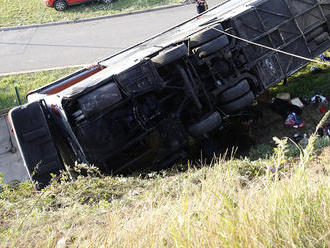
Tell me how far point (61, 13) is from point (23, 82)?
612 centimetres

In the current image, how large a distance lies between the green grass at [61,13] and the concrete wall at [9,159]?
8.33 meters

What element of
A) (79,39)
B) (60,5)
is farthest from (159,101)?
(60,5)

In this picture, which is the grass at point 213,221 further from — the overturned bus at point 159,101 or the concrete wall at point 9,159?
the concrete wall at point 9,159

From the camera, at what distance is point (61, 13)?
16500 millimetres

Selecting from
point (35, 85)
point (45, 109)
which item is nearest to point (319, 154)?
point (45, 109)

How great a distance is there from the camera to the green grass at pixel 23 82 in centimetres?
1089

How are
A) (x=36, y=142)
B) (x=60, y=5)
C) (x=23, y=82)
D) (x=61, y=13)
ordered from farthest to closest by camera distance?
(x=60, y=5) < (x=61, y=13) < (x=23, y=82) < (x=36, y=142)

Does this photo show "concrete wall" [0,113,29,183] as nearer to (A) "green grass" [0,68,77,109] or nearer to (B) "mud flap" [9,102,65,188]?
(A) "green grass" [0,68,77,109]

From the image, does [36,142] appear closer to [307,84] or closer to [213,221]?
[213,221]

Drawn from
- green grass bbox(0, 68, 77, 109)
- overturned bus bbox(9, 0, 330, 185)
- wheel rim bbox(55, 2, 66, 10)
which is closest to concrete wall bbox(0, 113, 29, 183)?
green grass bbox(0, 68, 77, 109)

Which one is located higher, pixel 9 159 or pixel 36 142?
pixel 36 142

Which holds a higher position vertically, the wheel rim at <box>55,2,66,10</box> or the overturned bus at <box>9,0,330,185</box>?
the wheel rim at <box>55,2,66,10</box>

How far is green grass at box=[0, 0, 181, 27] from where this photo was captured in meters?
15.9

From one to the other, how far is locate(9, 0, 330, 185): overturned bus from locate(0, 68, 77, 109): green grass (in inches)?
176
